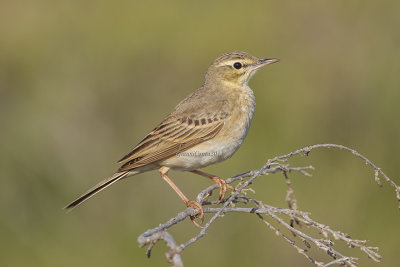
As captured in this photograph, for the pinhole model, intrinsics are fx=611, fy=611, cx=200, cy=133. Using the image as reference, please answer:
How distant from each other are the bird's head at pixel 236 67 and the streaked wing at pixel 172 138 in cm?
79

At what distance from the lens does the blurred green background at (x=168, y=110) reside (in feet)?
26.2

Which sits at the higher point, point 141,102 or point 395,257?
point 141,102

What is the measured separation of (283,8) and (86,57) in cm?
341

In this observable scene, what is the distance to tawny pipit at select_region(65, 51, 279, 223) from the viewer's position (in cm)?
615

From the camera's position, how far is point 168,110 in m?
9.25

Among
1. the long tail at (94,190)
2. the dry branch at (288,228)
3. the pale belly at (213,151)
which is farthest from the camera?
the pale belly at (213,151)

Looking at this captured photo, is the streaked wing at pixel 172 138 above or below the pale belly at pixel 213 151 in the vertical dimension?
above

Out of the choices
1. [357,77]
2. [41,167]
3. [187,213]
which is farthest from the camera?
[357,77]

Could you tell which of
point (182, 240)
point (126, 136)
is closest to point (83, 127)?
point (126, 136)

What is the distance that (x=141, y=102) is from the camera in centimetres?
949

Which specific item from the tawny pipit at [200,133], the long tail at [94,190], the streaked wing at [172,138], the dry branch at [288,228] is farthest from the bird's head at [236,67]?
the dry branch at [288,228]

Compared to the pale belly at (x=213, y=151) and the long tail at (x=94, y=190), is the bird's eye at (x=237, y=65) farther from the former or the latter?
the long tail at (x=94, y=190)

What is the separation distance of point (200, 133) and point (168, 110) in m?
2.99

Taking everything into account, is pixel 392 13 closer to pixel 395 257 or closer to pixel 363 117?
pixel 363 117
